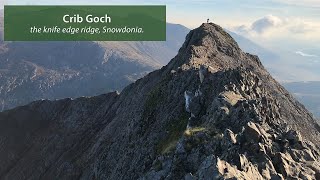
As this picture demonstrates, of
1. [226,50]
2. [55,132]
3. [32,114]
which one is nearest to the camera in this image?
[226,50]

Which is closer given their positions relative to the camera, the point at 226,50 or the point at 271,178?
the point at 271,178

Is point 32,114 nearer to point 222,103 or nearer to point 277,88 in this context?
point 277,88

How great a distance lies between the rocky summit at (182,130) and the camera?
52656mm

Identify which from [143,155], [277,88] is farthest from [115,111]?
[143,155]

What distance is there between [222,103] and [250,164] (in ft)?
56.4

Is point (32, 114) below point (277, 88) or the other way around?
below

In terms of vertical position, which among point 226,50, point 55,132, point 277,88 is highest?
point 226,50

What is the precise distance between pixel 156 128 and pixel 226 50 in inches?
2391

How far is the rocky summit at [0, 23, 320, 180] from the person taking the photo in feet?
173

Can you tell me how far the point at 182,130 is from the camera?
234ft

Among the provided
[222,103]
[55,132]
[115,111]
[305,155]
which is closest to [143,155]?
[222,103]

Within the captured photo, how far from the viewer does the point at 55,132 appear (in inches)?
6437

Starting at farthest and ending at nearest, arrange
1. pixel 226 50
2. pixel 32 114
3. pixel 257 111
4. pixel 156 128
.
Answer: pixel 32 114 < pixel 226 50 < pixel 156 128 < pixel 257 111

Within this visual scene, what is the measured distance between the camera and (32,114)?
18538cm
